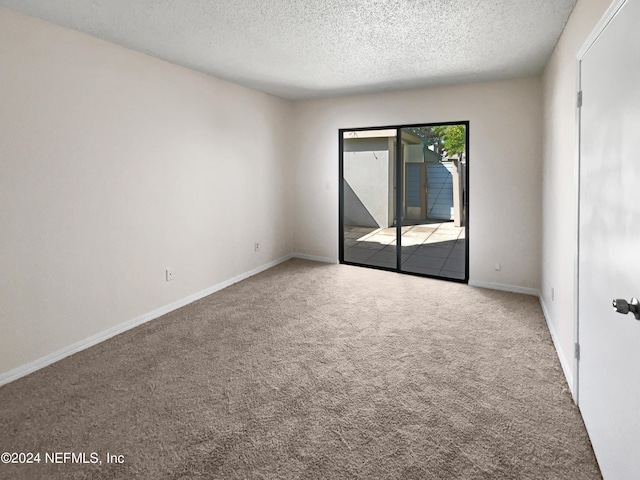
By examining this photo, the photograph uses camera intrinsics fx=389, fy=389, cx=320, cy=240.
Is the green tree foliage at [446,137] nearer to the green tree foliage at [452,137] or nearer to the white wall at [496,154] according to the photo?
the green tree foliage at [452,137]

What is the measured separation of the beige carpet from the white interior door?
0.36 meters

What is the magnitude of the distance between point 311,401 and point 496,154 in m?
3.56

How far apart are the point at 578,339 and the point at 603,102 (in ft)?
4.33

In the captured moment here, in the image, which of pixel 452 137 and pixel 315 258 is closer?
pixel 452 137

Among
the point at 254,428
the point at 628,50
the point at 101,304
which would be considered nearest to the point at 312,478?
the point at 254,428

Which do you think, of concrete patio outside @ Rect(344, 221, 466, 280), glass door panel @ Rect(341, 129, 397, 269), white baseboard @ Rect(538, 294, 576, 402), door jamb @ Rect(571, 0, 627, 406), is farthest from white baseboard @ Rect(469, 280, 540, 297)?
door jamb @ Rect(571, 0, 627, 406)

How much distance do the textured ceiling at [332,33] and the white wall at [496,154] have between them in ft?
1.10

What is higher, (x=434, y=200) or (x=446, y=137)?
(x=446, y=137)

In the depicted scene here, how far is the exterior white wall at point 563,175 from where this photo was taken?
232 centimetres

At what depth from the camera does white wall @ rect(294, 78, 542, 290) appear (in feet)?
14.1

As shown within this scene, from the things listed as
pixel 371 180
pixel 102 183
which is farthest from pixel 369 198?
pixel 102 183

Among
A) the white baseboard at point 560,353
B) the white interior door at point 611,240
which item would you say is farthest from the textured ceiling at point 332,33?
the white baseboard at point 560,353

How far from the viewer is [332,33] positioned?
2.98 metres

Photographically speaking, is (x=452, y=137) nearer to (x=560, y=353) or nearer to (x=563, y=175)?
(x=563, y=175)
